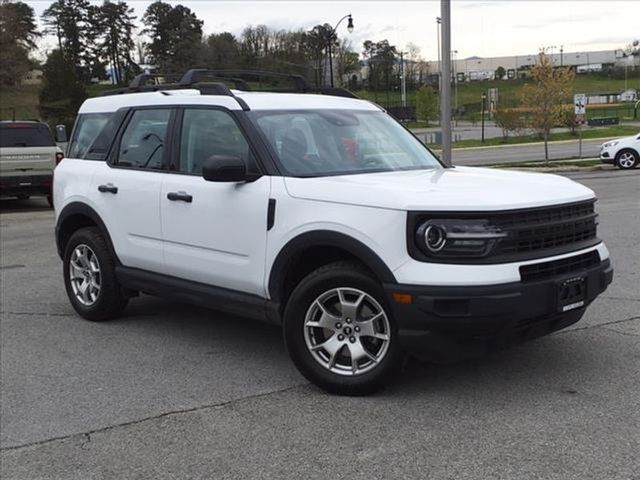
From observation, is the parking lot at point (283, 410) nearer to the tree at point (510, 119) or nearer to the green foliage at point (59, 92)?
the tree at point (510, 119)

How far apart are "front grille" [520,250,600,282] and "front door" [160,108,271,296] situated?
66.7 inches

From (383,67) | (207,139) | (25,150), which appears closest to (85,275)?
(207,139)

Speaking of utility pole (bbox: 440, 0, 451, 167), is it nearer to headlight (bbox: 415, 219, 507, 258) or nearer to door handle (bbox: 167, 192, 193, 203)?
door handle (bbox: 167, 192, 193, 203)

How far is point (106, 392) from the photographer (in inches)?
186

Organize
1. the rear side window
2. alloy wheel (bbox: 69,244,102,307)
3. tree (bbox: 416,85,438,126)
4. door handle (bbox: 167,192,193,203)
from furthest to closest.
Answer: tree (bbox: 416,85,438,126) < the rear side window < alloy wheel (bbox: 69,244,102,307) < door handle (bbox: 167,192,193,203)

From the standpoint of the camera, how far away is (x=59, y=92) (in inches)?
3425

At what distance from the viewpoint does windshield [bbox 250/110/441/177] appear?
4996 millimetres

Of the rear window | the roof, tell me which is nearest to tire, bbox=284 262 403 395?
the roof

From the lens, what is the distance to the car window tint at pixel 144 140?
227 inches

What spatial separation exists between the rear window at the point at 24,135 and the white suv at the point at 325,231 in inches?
414

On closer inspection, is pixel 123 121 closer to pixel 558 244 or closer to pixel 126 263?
pixel 126 263

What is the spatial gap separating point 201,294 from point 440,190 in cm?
200

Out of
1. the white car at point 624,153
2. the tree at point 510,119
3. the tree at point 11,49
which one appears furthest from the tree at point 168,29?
the white car at point 624,153

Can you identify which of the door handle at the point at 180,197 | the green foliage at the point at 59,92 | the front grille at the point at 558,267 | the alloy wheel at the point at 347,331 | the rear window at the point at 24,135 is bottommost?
the alloy wheel at the point at 347,331
